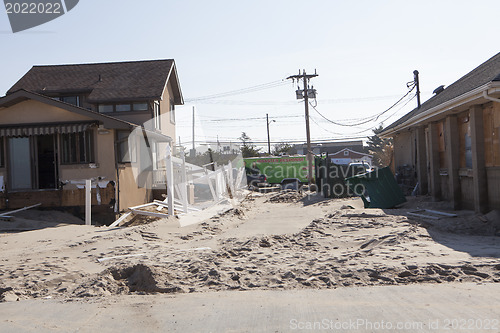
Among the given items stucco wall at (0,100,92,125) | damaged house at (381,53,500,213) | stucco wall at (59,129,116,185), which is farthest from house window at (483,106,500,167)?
stucco wall at (0,100,92,125)

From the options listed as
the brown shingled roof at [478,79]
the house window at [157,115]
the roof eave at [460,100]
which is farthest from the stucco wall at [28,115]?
the brown shingled roof at [478,79]

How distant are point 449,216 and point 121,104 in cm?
1601

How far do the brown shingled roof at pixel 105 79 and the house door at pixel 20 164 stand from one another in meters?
5.50

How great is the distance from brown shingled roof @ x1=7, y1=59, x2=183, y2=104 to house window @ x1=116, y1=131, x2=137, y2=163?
13.4 feet

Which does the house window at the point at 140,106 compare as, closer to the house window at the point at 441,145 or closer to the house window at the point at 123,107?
the house window at the point at 123,107

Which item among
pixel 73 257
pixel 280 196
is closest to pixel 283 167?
pixel 280 196

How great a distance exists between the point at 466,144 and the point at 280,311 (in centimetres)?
1004

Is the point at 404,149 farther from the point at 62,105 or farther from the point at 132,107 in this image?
the point at 62,105

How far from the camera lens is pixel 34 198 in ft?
54.8

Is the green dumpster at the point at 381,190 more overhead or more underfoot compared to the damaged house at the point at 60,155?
more underfoot

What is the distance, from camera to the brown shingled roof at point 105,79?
22.7 m

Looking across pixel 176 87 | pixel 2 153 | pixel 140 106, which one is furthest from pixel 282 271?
pixel 176 87

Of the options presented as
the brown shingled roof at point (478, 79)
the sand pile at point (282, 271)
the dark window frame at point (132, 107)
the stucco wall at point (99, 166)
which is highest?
the dark window frame at point (132, 107)

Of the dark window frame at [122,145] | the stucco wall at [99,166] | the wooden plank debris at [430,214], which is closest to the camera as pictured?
the wooden plank debris at [430,214]
